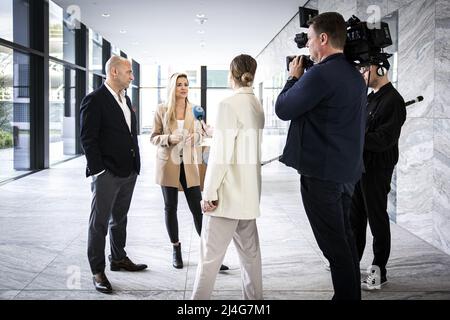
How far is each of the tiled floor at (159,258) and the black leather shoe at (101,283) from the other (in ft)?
0.16

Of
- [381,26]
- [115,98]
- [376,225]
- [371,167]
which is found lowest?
[376,225]

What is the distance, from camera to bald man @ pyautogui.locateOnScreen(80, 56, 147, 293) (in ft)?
10.2

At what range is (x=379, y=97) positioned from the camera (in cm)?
330

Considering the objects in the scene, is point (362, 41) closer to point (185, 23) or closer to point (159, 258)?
point (159, 258)

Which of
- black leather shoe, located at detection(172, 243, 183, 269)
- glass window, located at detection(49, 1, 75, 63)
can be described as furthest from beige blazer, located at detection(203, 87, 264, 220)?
glass window, located at detection(49, 1, 75, 63)

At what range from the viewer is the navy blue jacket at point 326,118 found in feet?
7.79

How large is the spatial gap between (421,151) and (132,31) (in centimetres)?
1051

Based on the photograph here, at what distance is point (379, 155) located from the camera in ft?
10.7

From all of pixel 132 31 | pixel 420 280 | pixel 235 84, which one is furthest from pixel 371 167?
pixel 132 31

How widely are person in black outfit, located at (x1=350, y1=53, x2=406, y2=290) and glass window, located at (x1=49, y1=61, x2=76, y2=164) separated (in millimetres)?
8510

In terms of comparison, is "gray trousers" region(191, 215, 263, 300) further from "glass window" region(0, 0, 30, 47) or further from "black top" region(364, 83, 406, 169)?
"glass window" region(0, 0, 30, 47)

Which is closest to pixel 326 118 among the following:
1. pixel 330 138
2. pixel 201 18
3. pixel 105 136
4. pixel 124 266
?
pixel 330 138

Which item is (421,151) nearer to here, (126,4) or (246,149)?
(246,149)

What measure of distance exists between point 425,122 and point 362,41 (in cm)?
226
